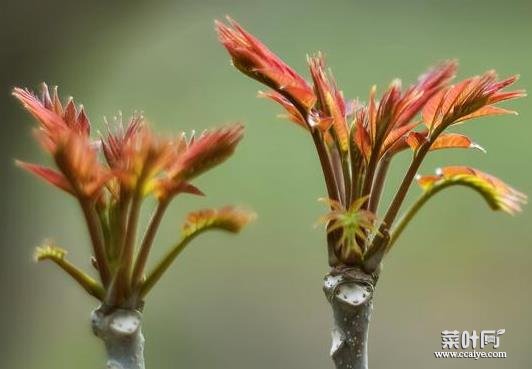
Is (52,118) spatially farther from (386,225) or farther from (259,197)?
(259,197)

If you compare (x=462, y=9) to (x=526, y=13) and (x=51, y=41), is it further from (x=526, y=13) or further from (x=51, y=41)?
(x=51, y=41)

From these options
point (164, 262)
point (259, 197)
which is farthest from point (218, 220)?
point (259, 197)

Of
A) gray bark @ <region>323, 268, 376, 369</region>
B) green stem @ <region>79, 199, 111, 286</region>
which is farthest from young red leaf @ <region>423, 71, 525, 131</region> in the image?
green stem @ <region>79, 199, 111, 286</region>

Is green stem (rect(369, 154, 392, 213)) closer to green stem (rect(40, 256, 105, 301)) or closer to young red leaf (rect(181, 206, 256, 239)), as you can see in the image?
young red leaf (rect(181, 206, 256, 239))

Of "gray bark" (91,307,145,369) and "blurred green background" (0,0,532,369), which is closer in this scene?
"gray bark" (91,307,145,369)

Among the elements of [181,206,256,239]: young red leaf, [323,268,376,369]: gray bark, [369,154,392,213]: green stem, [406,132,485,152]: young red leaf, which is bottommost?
[323,268,376,369]: gray bark

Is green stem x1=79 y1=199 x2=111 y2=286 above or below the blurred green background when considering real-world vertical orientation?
below

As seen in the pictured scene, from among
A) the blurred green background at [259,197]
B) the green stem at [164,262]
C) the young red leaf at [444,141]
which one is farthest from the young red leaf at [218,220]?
the blurred green background at [259,197]
